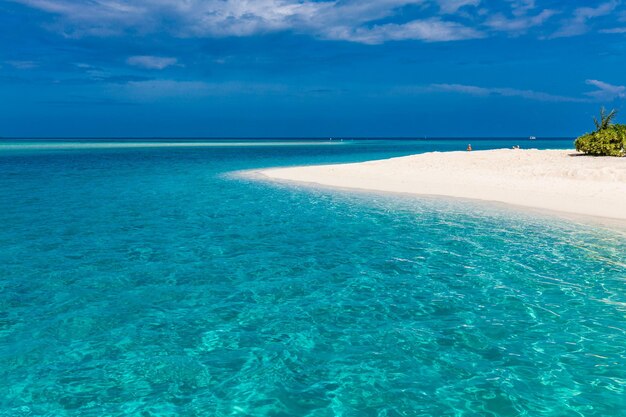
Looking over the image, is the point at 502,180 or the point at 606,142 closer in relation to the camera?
the point at 502,180

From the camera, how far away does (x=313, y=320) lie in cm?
994

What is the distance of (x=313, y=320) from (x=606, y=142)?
4424cm

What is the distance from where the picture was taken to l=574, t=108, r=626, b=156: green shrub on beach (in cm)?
4278

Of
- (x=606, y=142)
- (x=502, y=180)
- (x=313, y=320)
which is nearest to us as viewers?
(x=313, y=320)

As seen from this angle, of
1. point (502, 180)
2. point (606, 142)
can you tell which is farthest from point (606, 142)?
point (502, 180)

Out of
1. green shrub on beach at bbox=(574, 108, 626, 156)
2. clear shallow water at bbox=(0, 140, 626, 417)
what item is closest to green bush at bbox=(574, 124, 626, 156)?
green shrub on beach at bbox=(574, 108, 626, 156)

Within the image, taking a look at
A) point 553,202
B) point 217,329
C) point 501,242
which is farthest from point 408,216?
point 217,329

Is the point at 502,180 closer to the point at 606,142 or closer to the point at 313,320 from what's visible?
the point at 606,142

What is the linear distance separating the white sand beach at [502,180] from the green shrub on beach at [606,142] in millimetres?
4841

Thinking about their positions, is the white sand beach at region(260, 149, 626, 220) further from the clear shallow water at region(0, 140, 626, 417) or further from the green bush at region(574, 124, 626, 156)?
the clear shallow water at region(0, 140, 626, 417)

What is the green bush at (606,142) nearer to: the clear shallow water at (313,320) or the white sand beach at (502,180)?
the white sand beach at (502,180)

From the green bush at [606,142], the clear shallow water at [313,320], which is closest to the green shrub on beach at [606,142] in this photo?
the green bush at [606,142]

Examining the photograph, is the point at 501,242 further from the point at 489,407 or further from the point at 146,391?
the point at 146,391

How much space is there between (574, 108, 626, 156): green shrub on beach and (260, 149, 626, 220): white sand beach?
4841mm
